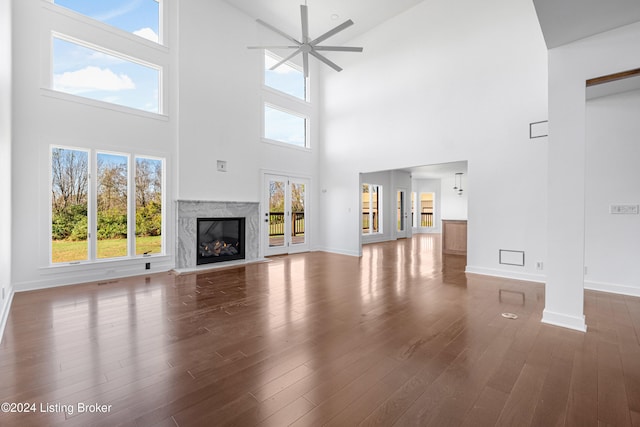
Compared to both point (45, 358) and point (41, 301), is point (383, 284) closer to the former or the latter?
point (45, 358)

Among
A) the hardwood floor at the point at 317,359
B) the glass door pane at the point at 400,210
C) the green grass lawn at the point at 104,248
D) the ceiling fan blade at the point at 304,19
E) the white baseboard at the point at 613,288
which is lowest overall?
the hardwood floor at the point at 317,359

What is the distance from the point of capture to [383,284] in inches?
179

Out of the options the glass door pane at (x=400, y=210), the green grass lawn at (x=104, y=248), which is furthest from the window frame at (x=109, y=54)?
the glass door pane at (x=400, y=210)

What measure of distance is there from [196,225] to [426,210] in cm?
1134

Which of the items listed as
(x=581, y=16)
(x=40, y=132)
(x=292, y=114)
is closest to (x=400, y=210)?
(x=292, y=114)

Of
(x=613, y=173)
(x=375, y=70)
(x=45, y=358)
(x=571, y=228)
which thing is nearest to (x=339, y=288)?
(x=571, y=228)

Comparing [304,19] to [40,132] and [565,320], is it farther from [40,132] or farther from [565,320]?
[565,320]

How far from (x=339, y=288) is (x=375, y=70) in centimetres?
553

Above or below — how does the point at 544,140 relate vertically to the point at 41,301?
above

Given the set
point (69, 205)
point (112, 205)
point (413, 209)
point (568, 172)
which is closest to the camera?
point (568, 172)

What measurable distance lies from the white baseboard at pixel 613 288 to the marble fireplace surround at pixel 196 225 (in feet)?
20.3

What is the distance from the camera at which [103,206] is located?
499 centimetres

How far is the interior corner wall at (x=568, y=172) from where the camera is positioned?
2.74 m

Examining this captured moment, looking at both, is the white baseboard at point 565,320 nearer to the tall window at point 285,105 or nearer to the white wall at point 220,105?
the white wall at point 220,105
